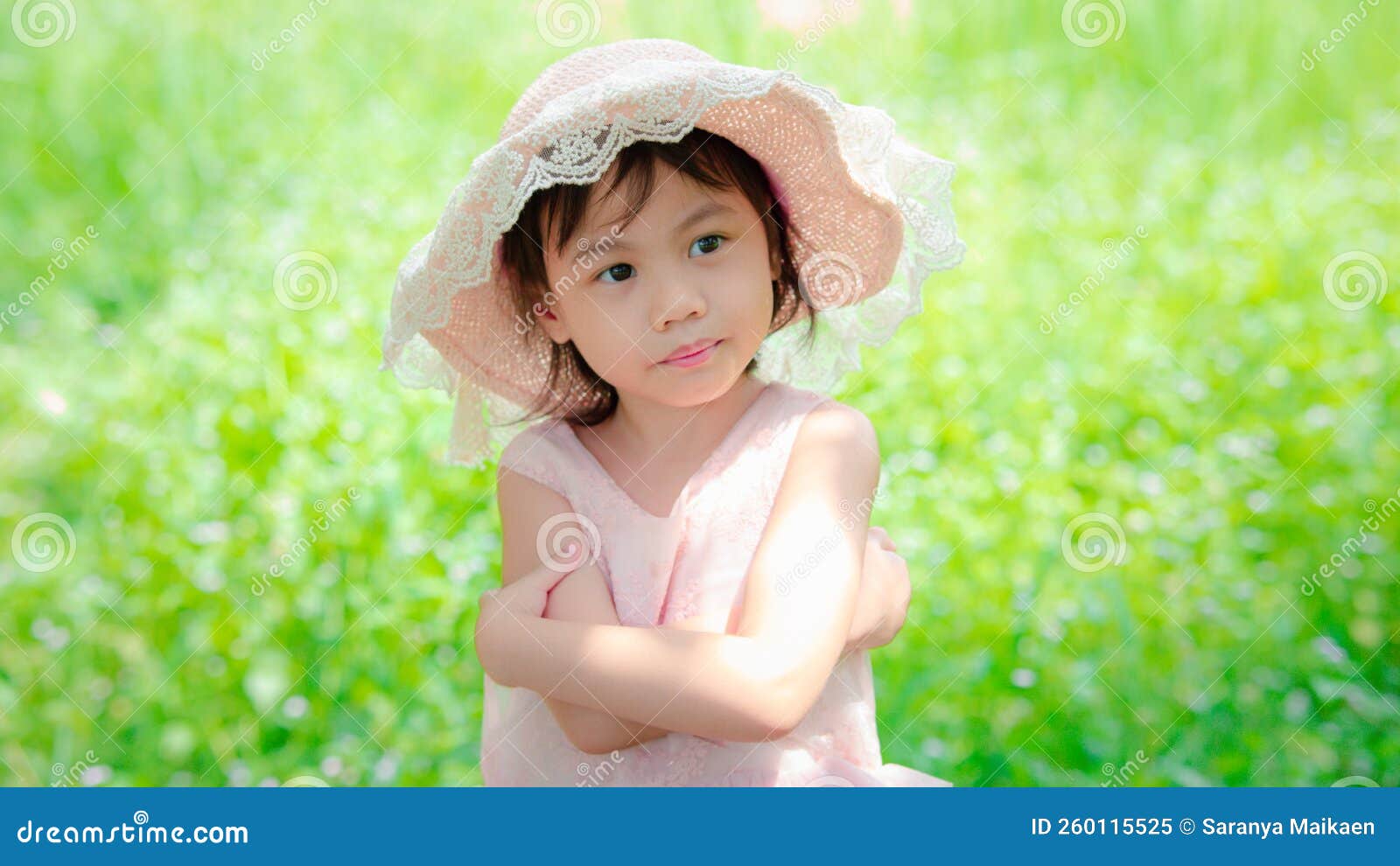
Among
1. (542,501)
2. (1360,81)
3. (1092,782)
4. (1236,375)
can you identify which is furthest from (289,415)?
(1360,81)

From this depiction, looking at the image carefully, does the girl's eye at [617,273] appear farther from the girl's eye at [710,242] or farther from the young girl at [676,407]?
the girl's eye at [710,242]

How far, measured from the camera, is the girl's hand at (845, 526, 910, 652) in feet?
7.37

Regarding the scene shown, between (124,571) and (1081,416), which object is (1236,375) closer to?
(1081,416)

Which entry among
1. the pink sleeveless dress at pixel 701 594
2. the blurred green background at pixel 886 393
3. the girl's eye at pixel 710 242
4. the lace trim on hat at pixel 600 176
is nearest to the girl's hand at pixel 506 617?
the pink sleeveless dress at pixel 701 594

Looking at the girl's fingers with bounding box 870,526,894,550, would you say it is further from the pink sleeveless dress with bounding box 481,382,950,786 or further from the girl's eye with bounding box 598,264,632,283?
the girl's eye with bounding box 598,264,632,283

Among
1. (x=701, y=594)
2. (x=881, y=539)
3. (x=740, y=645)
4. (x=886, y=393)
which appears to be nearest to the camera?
(x=740, y=645)

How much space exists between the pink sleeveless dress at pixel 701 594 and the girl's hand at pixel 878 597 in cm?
6

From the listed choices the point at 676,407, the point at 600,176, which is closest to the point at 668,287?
the point at 600,176

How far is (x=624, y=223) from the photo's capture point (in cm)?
209

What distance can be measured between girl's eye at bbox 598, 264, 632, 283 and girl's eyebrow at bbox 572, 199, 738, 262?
1.4 inches

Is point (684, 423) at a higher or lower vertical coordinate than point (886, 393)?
higher

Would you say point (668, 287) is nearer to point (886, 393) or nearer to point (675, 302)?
point (675, 302)

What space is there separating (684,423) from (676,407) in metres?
0.03

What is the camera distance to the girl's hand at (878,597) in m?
2.25
